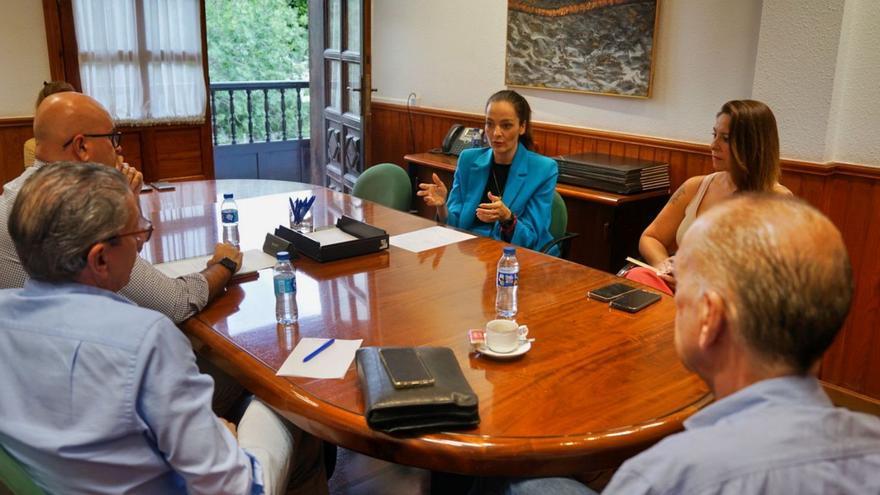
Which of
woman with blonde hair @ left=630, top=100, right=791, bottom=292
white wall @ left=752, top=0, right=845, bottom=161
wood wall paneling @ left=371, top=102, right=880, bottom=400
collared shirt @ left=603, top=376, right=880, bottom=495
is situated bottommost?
wood wall paneling @ left=371, top=102, right=880, bottom=400

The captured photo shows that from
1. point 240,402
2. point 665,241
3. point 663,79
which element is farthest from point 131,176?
point 663,79

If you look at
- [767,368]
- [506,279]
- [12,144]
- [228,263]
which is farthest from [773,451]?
[12,144]

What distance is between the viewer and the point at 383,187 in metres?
3.54

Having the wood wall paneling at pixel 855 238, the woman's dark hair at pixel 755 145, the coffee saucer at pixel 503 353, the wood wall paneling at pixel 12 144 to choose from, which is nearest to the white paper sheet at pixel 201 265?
the coffee saucer at pixel 503 353

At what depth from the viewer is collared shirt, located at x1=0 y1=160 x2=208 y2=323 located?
1.77 m

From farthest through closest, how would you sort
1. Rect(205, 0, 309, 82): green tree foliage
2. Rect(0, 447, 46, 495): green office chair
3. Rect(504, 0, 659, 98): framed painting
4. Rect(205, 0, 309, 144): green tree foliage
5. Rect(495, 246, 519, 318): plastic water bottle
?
Rect(205, 0, 309, 82): green tree foliage < Rect(205, 0, 309, 144): green tree foliage < Rect(504, 0, 659, 98): framed painting < Rect(495, 246, 519, 318): plastic water bottle < Rect(0, 447, 46, 495): green office chair

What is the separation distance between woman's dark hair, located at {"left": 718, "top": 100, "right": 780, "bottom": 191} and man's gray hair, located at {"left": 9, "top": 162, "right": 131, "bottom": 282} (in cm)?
203

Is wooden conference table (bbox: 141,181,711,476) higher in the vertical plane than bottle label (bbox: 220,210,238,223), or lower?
lower

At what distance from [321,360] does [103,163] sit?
3.26 feet

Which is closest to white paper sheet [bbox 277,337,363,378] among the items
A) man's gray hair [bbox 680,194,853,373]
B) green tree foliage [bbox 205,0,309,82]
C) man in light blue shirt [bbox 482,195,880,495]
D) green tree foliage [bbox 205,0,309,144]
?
man in light blue shirt [bbox 482,195,880,495]

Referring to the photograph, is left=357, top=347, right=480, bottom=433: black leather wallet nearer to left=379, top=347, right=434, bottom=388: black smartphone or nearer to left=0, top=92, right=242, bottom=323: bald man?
left=379, top=347, right=434, bottom=388: black smartphone

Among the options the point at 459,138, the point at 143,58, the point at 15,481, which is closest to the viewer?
the point at 15,481

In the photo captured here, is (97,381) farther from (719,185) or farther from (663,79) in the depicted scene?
→ (663,79)

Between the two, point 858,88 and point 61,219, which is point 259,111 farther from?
point 61,219
